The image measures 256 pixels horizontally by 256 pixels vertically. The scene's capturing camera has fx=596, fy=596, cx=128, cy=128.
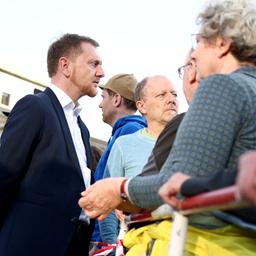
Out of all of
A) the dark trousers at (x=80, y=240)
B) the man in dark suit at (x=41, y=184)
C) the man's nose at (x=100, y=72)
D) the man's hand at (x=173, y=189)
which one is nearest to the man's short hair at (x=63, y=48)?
the man's nose at (x=100, y=72)

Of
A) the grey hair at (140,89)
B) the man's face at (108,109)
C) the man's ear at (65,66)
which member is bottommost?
the man's face at (108,109)

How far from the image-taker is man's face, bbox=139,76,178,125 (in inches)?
171

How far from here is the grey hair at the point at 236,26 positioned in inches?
78.3

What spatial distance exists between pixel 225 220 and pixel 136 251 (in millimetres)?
355

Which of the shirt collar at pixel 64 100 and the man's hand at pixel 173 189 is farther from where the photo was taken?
the shirt collar at pixel 64 100

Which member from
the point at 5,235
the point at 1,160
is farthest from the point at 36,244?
the point at 1,160

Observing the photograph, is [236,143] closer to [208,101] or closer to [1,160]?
[208,101]

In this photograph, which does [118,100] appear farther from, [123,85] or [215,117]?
[215,117]

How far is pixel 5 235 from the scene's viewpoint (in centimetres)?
323

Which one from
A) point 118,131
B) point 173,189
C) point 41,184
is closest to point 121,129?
point 118,131

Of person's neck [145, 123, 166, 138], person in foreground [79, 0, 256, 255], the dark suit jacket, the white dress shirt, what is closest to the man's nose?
the white dress shirt

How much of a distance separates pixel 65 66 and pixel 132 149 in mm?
797

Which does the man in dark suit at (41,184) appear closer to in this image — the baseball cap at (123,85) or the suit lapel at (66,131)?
the suit lapel at (66,131)

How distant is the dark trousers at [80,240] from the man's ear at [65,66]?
1118 mm
